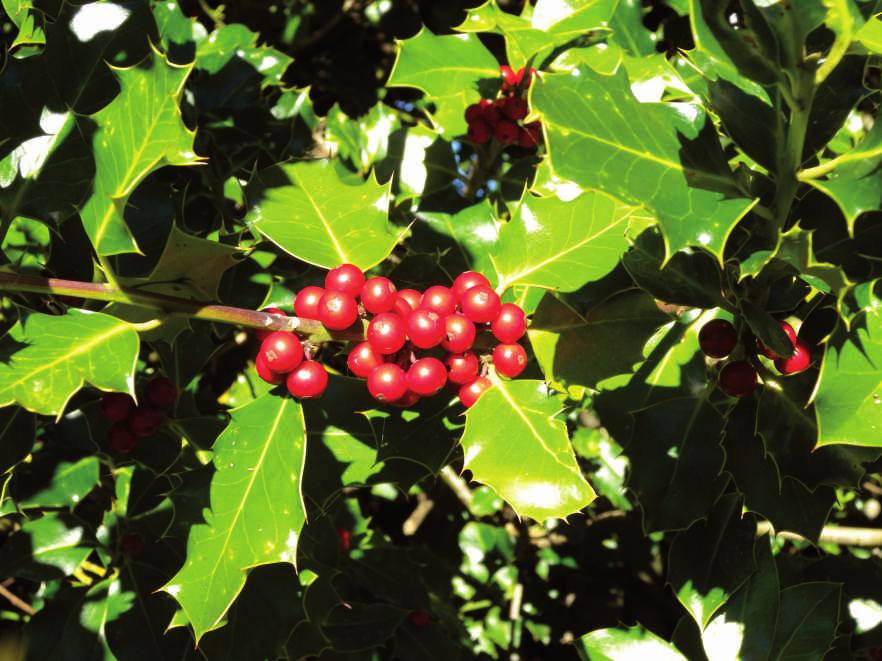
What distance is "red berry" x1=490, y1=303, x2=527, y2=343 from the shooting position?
4.26 feet

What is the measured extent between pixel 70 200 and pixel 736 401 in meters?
1.26

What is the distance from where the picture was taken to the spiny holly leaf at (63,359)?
3.88 ft

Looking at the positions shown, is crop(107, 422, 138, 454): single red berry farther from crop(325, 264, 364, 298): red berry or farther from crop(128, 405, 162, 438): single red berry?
crop(325, 264, 364, 298): red berry

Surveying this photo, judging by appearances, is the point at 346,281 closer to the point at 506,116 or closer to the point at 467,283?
the point at 467,283

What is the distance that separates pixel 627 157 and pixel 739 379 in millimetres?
478

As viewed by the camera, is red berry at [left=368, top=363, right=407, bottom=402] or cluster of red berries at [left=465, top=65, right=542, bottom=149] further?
cluster of red berries at [left=465, top=65, right=542, bottom=149]

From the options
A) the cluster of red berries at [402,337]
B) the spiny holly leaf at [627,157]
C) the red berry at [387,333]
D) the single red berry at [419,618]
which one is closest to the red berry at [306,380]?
the cluster of red berries at [402,337]

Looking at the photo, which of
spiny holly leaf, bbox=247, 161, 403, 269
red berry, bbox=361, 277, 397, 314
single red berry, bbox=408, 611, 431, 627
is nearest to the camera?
red berry, bbox=361, 277, 397, 314

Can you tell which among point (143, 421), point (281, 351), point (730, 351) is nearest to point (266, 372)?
point (281, 351)

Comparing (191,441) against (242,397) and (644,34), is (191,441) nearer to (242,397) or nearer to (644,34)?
(242,397)

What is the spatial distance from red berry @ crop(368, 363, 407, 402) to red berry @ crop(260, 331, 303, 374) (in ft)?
0.43

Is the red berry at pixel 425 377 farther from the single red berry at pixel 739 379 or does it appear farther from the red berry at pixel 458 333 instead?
the single red berry at pixel 739 379

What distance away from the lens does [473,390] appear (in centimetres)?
136

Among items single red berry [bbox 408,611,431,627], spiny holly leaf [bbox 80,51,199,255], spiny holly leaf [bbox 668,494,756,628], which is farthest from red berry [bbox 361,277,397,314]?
single red berry [bbox 408,611,431,627]
